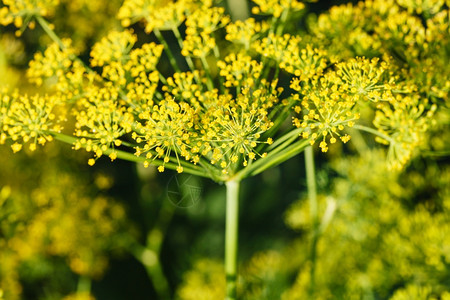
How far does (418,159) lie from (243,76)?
184cm

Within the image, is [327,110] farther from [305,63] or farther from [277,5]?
[277,5]

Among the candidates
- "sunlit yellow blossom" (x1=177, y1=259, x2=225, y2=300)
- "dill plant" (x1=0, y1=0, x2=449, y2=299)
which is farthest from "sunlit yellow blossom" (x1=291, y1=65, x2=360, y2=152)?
"sunlit yellow blossom" (x1=177, y1=259, x2=225, y2=300)

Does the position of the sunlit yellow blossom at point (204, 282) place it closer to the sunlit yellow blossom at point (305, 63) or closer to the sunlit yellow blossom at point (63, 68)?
the sunlit yellow blossom at point (63, 68)

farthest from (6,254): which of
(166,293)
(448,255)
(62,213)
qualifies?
(448,255)

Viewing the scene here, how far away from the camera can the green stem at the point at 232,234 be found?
5.14ft

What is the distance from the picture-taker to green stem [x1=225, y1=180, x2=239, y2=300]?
157cm

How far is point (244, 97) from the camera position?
1379mm

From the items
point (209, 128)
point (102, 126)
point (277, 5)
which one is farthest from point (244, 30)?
point (102, 126)

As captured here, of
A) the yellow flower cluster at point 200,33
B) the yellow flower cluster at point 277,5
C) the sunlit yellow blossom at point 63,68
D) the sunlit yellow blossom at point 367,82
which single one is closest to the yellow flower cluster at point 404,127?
the sunlit yellow blossom at point 367,82

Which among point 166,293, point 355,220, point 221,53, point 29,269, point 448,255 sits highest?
point 221,53

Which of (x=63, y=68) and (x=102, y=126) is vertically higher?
(x=63, y=68)

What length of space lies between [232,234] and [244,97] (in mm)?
620

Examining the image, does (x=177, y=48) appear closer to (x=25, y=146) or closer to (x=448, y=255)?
(x=25, y=146)

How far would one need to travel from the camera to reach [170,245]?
12.1 ft
